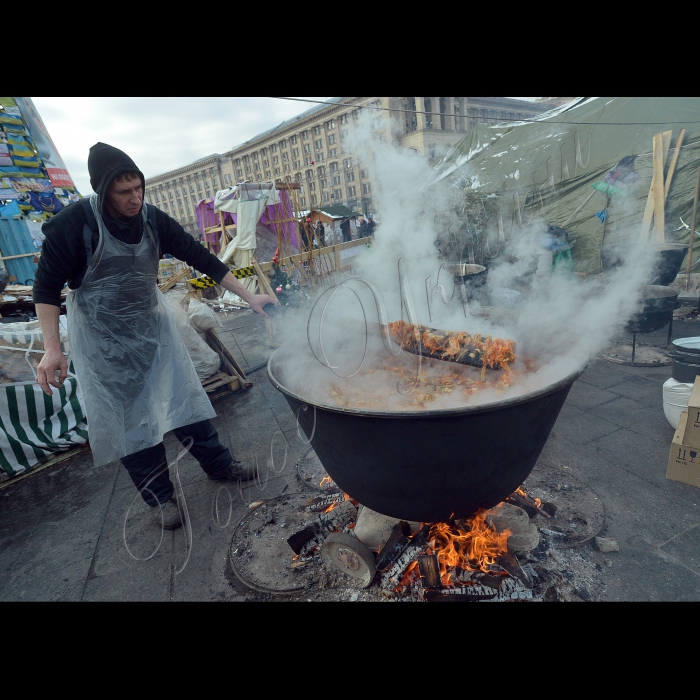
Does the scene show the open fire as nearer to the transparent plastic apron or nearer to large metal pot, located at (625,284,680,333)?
the transparent plastic apron

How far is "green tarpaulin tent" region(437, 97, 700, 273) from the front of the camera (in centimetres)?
731

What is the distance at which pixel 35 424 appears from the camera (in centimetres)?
364

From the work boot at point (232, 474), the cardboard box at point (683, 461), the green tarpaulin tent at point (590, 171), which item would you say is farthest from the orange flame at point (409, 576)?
the green tarpaulin tent at point (590, 171)

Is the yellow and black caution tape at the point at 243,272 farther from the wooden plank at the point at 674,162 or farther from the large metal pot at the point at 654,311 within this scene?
the wooden plank at the point at 674,162

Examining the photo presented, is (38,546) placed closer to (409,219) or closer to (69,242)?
(69,242)

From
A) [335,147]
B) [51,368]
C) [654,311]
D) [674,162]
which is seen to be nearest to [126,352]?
[51,368]

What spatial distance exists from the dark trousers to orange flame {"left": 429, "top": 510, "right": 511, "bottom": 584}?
1.80 meters

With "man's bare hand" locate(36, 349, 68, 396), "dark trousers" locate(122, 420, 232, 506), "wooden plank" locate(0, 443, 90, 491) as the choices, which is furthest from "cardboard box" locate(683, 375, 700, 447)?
"wooden plank" locate(0, 443, 90, 491)

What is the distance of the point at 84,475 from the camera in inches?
139

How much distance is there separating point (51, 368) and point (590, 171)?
1035 cm

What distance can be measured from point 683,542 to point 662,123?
8.85 m

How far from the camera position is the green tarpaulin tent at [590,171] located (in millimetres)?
7312

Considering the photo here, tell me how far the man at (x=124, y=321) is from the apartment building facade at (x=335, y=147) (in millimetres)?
3704

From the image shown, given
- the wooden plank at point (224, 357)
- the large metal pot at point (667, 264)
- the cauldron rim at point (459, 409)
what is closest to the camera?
the cauldron rim at point (459, 409)
